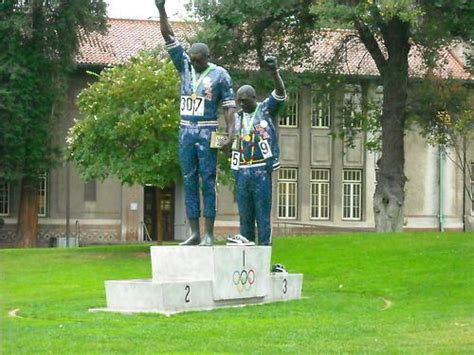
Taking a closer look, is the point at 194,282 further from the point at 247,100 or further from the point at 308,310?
the point at 247,100

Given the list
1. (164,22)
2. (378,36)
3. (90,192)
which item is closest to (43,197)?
(90,192)

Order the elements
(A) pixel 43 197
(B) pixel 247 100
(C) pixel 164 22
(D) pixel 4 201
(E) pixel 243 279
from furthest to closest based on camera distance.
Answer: (A) pixel 43 197 → (D) pixel 4 201 → (B) pixel 247 100 → (E) pixel 243 279 → (C) pixel 164 22

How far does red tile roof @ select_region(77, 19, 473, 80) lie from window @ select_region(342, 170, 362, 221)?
6.20 m

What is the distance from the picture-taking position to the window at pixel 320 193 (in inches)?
2238

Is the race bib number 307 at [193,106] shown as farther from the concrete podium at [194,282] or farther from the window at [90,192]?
the window at [90,192]

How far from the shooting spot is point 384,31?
3597 cm

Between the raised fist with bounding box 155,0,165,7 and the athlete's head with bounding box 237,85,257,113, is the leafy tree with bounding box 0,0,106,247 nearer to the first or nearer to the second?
the athlete's head with bounding box 237,85,257,113

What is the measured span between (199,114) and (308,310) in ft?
10.6

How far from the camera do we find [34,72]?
4678cm

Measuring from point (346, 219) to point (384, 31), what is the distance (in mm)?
22057

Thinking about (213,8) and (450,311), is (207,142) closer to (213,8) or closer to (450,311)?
(450,311)

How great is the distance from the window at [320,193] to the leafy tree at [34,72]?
13.7 m

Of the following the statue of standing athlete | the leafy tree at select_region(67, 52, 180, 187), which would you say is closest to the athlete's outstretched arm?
the statue of standing athlete

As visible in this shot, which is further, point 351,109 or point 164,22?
point 351,109
